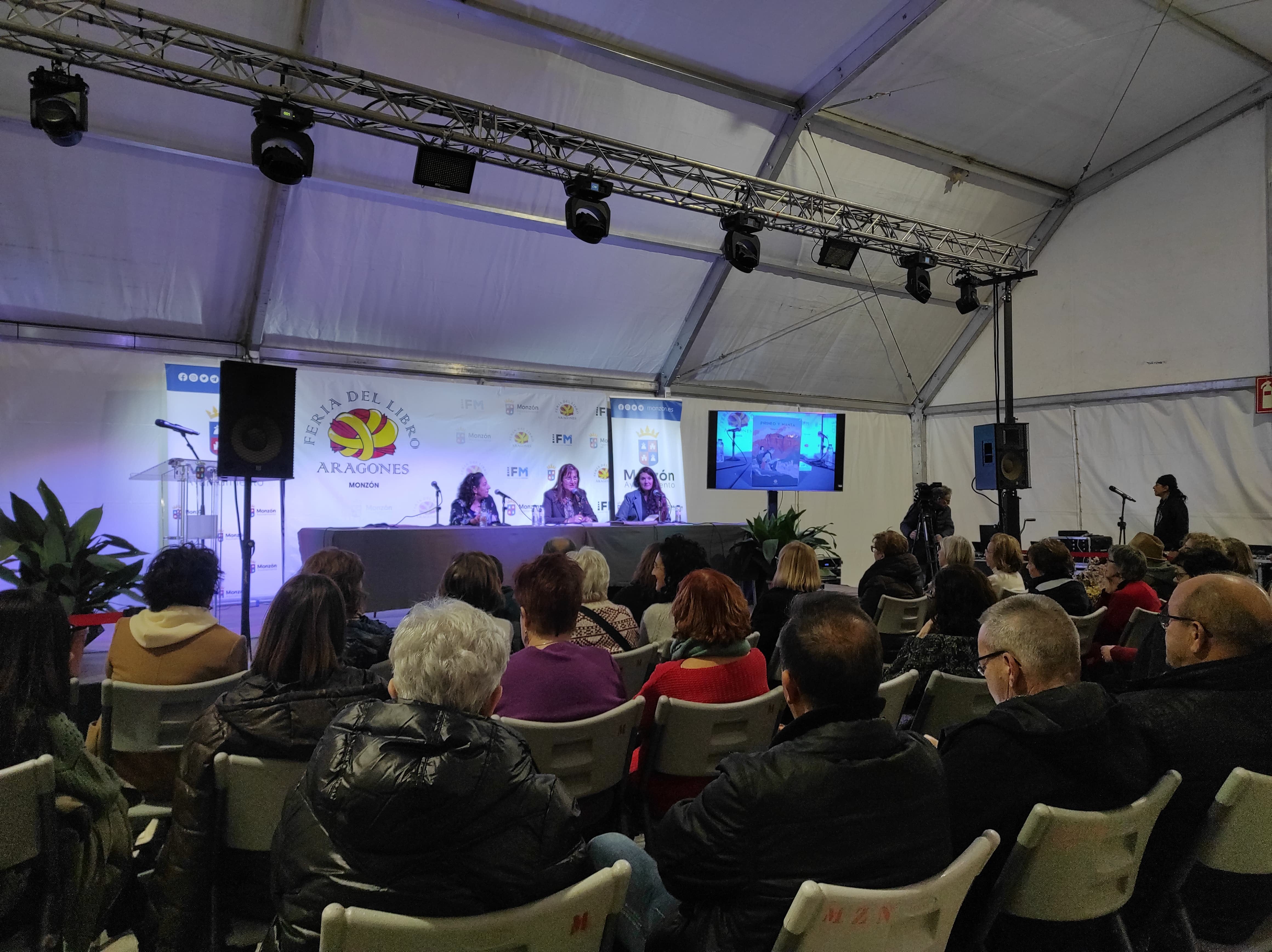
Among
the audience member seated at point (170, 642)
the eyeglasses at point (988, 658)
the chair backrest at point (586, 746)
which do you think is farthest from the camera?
the audience member seated at point (170, 642)

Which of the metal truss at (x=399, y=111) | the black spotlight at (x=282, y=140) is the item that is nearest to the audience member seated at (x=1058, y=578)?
the metal truss at (x=399, y=111)

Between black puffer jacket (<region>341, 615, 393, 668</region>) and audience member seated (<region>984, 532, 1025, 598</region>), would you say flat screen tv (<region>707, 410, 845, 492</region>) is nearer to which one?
audience member seated (<region>984, 532, 1025, 598</region>)

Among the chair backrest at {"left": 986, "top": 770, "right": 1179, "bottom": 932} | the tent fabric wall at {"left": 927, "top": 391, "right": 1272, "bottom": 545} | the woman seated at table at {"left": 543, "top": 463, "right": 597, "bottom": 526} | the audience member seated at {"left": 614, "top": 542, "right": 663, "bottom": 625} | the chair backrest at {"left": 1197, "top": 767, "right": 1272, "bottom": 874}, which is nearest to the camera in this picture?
the chair backrest at {"left": 986, "top": 770, "right": 1179, "bottom": 932}

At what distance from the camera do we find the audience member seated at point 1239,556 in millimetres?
3514

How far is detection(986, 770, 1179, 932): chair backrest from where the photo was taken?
1.31 m

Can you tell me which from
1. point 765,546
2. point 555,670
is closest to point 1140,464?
point 765,546

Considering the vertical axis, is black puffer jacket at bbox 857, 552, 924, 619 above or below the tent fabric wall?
below

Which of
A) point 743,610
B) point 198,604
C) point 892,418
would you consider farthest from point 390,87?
point 892,418

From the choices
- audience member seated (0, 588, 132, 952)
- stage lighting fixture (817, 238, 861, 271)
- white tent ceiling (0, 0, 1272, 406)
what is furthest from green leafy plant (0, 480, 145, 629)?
stage lighting fixture (817, 238, 861, 271)

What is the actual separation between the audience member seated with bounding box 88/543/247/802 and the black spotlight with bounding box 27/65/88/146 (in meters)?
3.09

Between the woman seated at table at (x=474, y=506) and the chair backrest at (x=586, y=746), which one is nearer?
the chair backrest at (x=586, y=746)

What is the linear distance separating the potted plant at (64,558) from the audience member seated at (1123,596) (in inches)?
173

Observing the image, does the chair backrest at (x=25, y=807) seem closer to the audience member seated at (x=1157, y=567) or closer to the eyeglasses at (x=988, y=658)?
the eyeglasses at (x=988, y=658)

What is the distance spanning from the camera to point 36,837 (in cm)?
142
